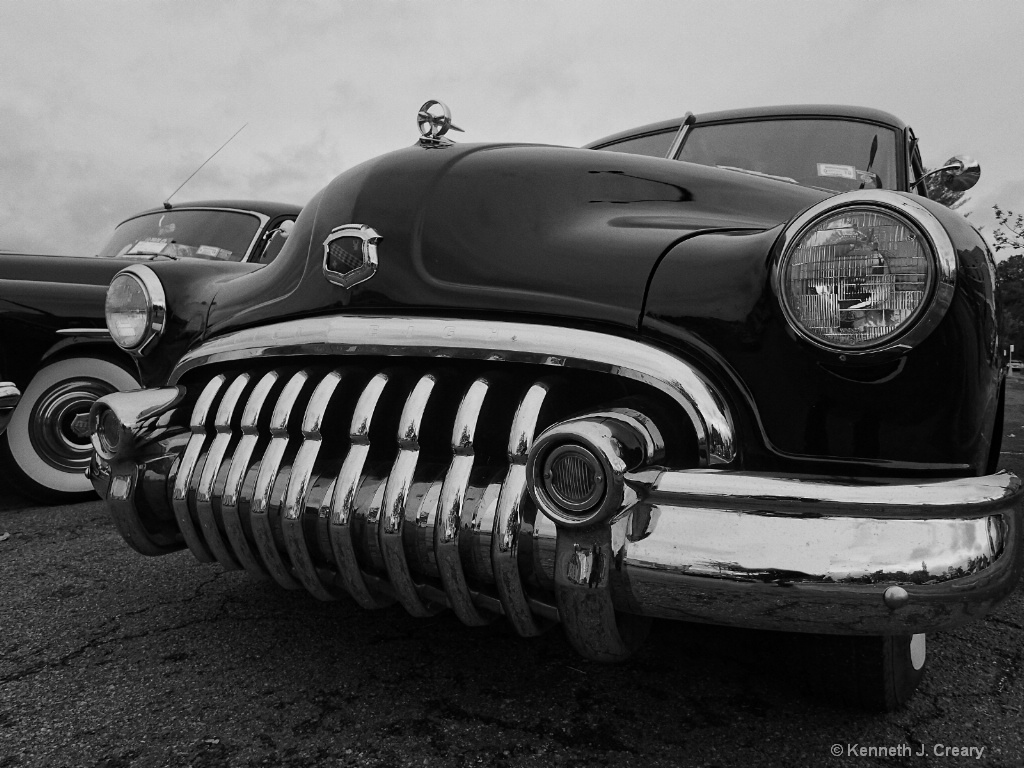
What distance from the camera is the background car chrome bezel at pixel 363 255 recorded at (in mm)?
1671

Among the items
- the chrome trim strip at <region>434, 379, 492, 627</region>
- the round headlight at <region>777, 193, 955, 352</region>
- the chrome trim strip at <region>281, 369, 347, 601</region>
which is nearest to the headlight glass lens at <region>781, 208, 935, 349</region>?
the round headlight at <region>777, 193, 955, 352</region>

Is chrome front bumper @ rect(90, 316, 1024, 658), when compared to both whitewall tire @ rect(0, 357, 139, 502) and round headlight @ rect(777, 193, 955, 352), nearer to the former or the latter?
round headlight @ rect(777, 193, 955, 352)

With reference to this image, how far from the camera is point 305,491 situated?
1.51m

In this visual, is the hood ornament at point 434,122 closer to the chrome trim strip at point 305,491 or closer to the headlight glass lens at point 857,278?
the chrome trim strip at point 305,491

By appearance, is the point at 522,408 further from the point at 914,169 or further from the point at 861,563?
the point at 914,169

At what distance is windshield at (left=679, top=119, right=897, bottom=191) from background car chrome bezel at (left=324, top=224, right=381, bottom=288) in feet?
4.94

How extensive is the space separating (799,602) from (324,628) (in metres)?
1.28

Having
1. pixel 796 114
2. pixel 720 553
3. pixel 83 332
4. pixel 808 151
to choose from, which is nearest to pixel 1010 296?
pixel 796 114

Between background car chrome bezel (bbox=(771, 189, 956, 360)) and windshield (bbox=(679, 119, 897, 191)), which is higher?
windshield (bbox=(679, 119, 897, 191))

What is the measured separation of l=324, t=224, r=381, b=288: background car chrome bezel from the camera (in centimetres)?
167

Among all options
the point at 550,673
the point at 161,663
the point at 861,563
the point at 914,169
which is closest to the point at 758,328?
the point at 861,563

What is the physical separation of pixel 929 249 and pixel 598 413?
561 millimetres

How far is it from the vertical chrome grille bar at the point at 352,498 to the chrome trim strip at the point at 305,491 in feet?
0.22

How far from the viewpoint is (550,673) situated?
173 centimetres
